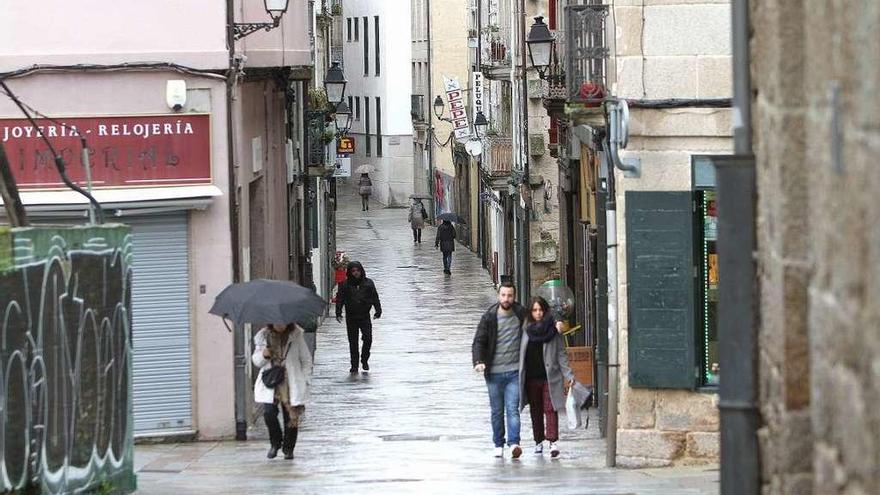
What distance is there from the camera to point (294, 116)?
113 ft

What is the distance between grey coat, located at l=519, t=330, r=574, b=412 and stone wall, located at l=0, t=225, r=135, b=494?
4.48m

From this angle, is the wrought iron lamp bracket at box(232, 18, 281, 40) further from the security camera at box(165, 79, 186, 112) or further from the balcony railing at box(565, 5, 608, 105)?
the balcony railing at box(565, 5, 608, 105)

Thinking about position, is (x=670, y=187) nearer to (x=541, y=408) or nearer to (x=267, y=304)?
(x=541, y=408)

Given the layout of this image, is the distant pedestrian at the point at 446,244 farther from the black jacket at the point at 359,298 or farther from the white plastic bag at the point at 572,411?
the white plastic bag at the point at 572,411

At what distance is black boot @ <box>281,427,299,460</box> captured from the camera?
57.7ft

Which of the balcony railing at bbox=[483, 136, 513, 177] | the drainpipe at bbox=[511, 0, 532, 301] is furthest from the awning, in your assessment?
the balcony railing at bbox=[483, 136, 513, 177]

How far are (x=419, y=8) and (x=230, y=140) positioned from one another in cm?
5863

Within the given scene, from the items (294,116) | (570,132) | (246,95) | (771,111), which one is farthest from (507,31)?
(771,111)

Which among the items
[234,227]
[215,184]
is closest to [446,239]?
[234,227]

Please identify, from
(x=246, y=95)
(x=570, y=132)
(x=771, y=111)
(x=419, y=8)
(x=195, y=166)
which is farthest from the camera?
(x=419, y=8)

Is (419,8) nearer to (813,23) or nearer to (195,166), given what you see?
(195,166)

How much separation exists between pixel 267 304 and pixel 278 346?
1.77 ft

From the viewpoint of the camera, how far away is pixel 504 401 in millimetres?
17531

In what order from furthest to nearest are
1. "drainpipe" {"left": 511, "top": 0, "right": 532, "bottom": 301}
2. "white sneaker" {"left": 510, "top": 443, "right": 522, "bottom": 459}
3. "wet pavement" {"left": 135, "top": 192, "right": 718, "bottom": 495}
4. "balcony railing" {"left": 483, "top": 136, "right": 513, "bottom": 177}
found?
"balcony railing" {"left": 483, "top": 136, "right": 513, "bottom": 177} → "drainpipe" {"left": 511, "top": 0, "right": 532, "bottom": 301} → "white sneaker" {"left": 510, "top": 443, "right": 522, "bottom": 459} → "wet pavement" {"left": 135, "top": 192, "right": 718, "bottom": 495}
